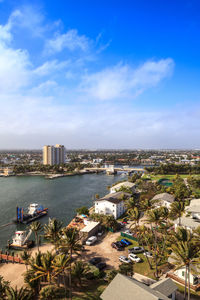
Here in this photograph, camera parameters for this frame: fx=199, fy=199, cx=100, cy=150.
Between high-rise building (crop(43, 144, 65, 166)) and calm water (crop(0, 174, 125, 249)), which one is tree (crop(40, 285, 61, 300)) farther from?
high-rise building (crop(43, 144, 65, 166))

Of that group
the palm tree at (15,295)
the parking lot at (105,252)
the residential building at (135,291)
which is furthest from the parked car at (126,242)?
the palm tree at (15,295)

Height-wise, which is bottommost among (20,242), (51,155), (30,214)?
(30,214)

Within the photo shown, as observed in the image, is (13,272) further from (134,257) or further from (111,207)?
(111,207)

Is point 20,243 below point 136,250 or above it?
below

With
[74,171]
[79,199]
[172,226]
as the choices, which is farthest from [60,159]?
[172,226]

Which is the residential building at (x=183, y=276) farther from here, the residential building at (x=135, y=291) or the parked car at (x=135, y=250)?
the parked car at (x=135, y=250)

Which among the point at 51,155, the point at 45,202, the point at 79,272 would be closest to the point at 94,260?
the point at 79,272

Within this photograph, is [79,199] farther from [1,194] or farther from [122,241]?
[122,241]

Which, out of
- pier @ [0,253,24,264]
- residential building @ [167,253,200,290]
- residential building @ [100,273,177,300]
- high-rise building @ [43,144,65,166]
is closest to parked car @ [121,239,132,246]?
residential building @ [167,253,200,290]
